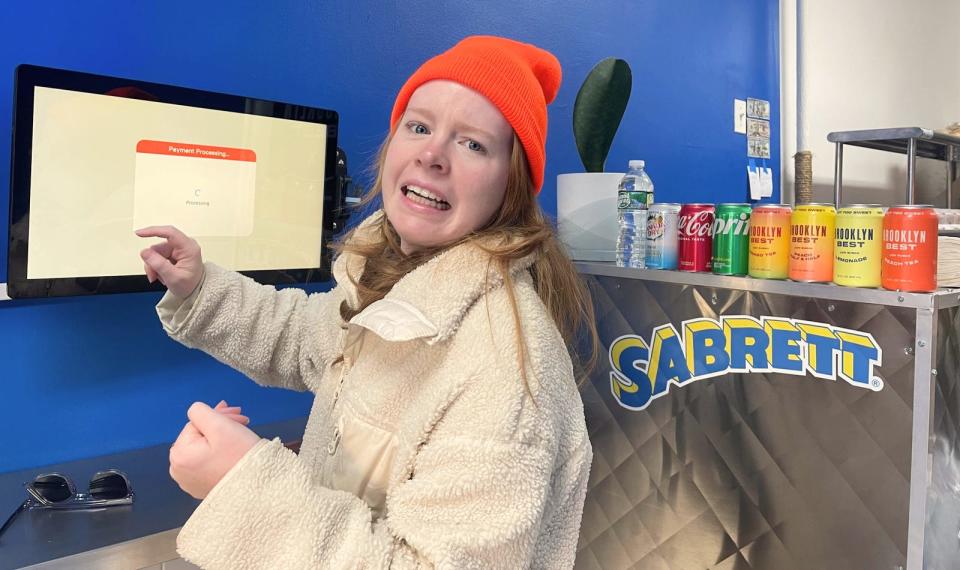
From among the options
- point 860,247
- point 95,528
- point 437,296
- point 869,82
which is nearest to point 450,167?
point 437,296

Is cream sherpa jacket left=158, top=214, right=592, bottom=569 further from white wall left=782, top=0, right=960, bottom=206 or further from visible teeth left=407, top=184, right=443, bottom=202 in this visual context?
white wall left=782, top=0, right=960, bottom=206

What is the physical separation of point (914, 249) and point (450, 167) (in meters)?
0.66

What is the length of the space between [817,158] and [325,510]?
3.00 metres

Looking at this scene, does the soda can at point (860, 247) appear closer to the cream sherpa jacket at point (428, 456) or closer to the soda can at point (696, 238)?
the soda can at point (696, 238)

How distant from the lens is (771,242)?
1.15 meters

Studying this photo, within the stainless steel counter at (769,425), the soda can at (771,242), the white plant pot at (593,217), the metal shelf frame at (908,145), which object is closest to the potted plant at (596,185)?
the white plant pot at (593,217)

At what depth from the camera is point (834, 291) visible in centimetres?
105

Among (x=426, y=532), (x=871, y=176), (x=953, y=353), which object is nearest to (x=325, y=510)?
(x=426, y=532)

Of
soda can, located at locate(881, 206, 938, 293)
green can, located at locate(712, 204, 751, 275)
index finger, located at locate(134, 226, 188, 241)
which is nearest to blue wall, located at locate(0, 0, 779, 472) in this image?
index finger, located at locate(134, 226, 188, 241)

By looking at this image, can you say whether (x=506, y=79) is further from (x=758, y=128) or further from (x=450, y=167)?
(x=758, y=128)

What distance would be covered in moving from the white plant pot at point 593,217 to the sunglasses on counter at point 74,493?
38.0 inches

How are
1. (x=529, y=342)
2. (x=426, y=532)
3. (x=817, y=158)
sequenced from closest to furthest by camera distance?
(x=426, y=532)
(x=529, y=342)
(x=817, y=158)

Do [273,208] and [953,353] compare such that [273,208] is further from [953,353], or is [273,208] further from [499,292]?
[953,353]

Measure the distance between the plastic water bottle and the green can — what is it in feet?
0.57
